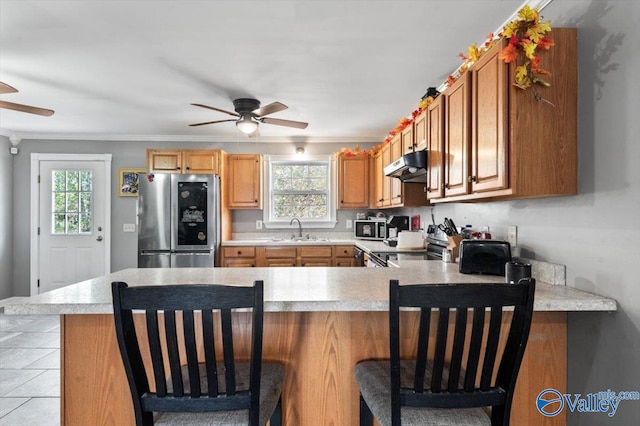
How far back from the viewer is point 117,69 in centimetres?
270

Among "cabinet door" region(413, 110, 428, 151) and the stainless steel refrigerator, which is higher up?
"cabinet door" region(413, 110, 428, 151)

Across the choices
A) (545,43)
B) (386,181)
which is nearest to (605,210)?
(545,43)

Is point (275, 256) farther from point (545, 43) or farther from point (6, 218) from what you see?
point (6, 218)

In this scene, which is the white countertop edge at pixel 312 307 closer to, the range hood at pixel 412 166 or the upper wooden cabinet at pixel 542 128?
the upper wooden cabinet at pixel 542 128

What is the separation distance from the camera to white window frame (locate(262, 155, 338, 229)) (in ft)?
16.5

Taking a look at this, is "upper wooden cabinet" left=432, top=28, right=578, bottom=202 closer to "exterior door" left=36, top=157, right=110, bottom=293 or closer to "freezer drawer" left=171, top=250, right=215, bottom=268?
"freezer drawer" left=171, top=250, right=215, bottom=268

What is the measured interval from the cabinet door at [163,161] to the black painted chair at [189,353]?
3.87 m

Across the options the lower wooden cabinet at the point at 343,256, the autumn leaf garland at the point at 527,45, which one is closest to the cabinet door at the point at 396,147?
the lower wooden cabinet at the point at 343,256

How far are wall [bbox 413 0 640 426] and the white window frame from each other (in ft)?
11.8

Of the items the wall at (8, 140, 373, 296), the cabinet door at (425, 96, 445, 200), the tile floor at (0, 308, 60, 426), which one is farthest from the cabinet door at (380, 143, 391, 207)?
the tile floor at (0, 308, 60, 426)

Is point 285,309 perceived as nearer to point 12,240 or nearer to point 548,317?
point 548,317

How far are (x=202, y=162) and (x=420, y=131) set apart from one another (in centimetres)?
292

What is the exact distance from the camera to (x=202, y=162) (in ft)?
14.6

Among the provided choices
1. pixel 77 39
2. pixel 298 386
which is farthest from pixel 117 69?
pixel 298 386
